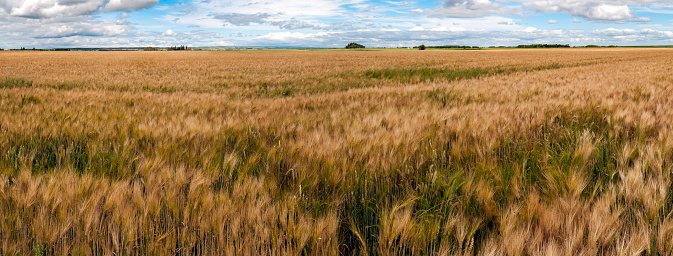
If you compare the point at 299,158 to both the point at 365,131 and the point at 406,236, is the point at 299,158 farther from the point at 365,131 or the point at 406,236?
the point at 406,236

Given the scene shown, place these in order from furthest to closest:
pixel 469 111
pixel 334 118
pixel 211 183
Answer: pixel 469 111 < pixel 334 118 < pixel 211 183

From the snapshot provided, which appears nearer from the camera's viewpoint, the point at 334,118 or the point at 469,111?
the point at 334,118

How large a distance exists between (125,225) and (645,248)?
162 cm

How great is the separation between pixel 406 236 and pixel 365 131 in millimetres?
1587

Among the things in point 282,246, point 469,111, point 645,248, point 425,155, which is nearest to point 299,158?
point 425,155

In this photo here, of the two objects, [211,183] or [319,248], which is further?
[211,183]

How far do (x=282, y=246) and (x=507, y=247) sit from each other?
2.20ft

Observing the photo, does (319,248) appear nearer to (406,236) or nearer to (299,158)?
(406,236)

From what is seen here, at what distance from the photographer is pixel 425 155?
2188mm

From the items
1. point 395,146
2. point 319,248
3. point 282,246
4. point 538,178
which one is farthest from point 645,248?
point 395,146

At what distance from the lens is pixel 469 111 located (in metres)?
3.66

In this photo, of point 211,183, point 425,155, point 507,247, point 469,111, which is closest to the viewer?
point 507,247

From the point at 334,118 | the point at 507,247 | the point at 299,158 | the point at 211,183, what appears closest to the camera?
the point at 507,247

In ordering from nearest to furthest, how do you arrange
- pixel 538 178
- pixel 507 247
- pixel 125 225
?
pixel 507 247 < pixel 125 225 < pixel 538 178
